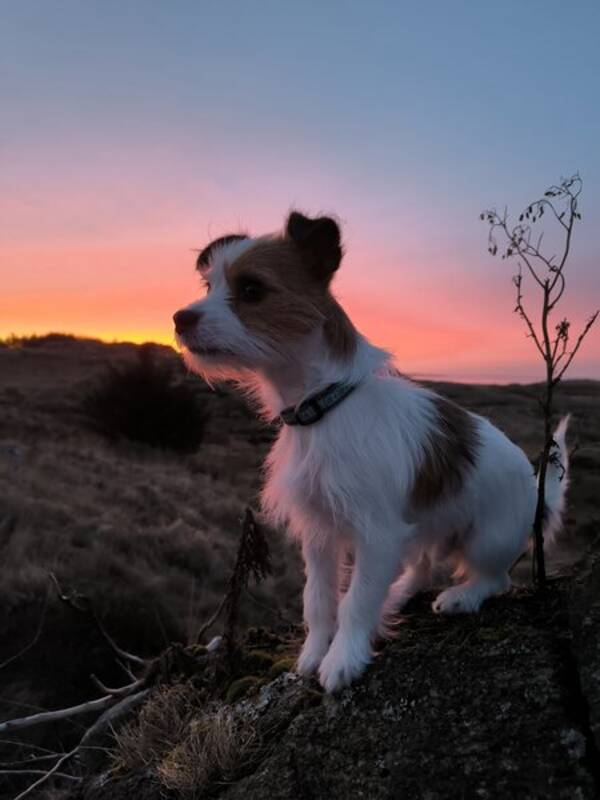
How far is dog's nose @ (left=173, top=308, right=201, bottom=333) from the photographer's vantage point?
326 cm

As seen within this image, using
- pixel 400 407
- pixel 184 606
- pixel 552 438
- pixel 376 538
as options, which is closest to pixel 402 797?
pixel 376 538

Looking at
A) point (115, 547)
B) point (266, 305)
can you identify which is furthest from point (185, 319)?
point (115, 547)

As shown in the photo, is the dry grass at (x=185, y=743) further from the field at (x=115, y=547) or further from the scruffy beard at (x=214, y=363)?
the scruffy beard at (x=214, y=363)

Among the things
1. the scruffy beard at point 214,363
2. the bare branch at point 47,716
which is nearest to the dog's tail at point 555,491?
the scruffy beard at point 214,363

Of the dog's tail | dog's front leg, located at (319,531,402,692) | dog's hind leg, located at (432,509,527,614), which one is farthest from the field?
dog's front leg, located at (319,531,402,692)

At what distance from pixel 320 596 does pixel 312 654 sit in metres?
0.30

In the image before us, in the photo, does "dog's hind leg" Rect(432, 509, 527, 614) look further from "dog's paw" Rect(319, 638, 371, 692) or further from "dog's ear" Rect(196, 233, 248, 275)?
"dog's ear" Rect(196, 233, 248, 275)

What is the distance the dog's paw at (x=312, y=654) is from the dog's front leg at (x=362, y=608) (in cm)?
28

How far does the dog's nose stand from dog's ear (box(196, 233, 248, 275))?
563 millimetres

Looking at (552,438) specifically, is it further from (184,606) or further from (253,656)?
(184,606)

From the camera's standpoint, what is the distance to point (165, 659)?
183 inches

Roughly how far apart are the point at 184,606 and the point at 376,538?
7321 millimetres

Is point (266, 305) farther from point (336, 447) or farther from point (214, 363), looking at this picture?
point (336, 447)

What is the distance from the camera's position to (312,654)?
3.77 metres
